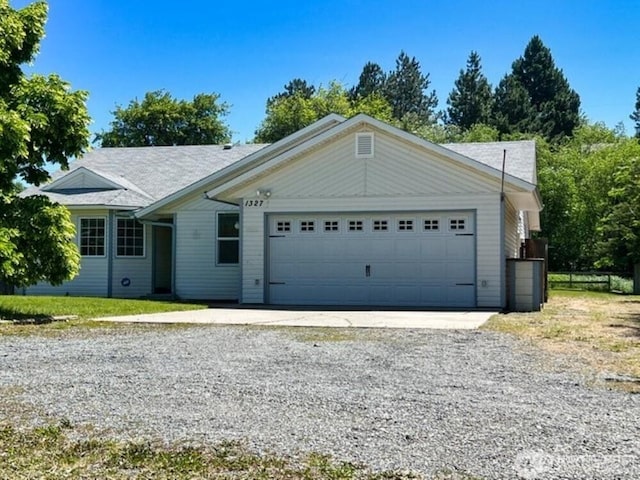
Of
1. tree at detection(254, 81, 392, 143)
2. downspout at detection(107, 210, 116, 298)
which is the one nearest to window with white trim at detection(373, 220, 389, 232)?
downspout at detection(107, 210, 116, 298)

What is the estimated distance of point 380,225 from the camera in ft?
50.6

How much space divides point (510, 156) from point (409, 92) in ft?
167

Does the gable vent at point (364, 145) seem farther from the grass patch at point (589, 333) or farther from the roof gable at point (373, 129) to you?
the grass patch at point (589, 333)

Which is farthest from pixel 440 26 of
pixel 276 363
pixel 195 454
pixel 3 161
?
pixel 195 454

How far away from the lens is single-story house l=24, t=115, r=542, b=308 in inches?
580

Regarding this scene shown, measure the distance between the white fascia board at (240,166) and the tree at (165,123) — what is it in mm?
27982

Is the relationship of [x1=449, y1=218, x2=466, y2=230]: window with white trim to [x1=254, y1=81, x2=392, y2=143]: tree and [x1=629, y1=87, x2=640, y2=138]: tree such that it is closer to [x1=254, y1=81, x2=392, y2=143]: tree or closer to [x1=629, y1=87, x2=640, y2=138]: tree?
[x1=254, y1=81, x2=392, y2=143]: tree

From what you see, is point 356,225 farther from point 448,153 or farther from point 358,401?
point 358,401

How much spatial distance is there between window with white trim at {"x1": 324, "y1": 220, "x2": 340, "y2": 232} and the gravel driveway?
7.38m

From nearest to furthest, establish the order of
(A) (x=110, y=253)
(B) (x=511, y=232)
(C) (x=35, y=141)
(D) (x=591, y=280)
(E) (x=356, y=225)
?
(C) (x=35, y=141), (E) (x=356, y=225), (B) (x=511, y=232), (A) (x=110, y=253), (D) (x=591, y=280)

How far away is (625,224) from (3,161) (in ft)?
79.0

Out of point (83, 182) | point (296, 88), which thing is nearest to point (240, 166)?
point (83, 182)

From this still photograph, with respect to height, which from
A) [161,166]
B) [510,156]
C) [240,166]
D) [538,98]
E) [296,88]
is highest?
[296,88]

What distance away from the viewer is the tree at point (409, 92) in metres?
66.1
